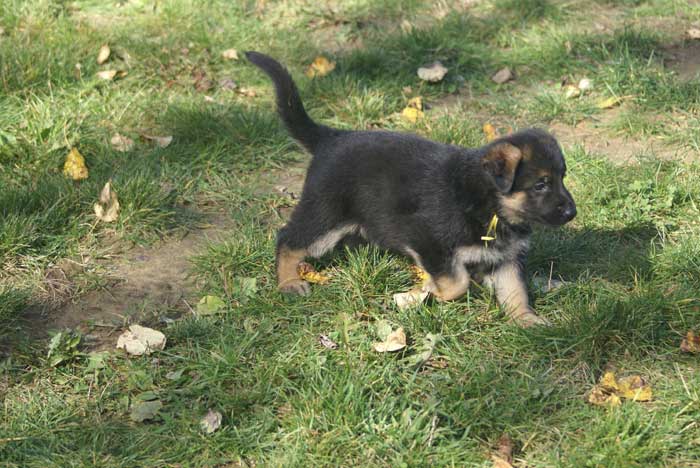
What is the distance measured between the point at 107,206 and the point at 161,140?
832 mm

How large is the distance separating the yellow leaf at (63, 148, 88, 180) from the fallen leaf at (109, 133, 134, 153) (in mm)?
287

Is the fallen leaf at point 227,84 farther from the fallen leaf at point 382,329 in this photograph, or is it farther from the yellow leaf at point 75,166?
the fallen leaf at point 382,329

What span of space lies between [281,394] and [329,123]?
268 cm

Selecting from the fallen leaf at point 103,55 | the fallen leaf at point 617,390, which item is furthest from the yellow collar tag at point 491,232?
the fallen leaf at point 103,55

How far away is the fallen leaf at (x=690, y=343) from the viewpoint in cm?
353

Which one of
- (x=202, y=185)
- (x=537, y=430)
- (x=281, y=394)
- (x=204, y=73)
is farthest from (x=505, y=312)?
(x=204, y=73)

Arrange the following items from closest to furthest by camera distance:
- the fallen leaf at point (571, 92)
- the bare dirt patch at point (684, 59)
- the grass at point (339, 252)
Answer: the grass at point (339, 252) → the fallen leaf at point (571, 92) → the bare dirt patch at point (684, 59)

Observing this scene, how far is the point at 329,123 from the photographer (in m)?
5.64

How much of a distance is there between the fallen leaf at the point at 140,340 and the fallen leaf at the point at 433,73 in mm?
3141

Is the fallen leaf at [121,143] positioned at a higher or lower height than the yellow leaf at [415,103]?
higher

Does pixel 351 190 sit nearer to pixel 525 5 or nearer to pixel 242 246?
pixel 242 246

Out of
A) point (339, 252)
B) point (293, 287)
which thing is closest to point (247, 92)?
point (339, 252)

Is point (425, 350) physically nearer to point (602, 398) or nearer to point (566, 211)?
point (602, 398)

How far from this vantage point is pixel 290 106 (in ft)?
13.7
